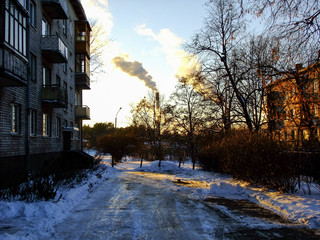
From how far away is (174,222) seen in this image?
268 inches

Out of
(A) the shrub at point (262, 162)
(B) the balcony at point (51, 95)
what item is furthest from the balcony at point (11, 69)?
(A) the shrub at point (262, 162)

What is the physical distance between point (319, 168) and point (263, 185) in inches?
90.5

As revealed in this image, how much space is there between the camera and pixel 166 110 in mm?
35125

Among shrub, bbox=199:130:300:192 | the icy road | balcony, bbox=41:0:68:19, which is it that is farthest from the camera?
balcony, bbox=41:0:68:19

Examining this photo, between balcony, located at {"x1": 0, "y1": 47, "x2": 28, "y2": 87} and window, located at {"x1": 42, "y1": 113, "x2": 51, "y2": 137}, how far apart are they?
6.81 metres

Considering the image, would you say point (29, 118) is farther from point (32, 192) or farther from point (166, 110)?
point (166, 110)

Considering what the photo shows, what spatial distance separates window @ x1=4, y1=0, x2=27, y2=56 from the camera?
1039cm

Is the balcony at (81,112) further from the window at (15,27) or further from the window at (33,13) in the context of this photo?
the window at (15,27)

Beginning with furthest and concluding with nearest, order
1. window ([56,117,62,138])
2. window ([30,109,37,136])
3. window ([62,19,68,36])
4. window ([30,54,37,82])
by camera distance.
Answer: window ([62,19,68,36]) → window ([56,117,62,138]) → window ([30,54,37,82]) → window ([30,109,37,136])

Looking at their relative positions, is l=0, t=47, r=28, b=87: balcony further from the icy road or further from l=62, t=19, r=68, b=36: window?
l=62, t=19, r=68, b=36: window

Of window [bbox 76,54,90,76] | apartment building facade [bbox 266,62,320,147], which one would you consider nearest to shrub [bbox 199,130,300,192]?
apartment building facade [bbox 266,62,320,147]

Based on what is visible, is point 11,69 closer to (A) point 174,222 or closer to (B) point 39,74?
(B) point 39,74

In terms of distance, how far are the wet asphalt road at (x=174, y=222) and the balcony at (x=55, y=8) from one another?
1336 cm

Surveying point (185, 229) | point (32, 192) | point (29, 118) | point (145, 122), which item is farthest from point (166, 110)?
point (185, 229)
